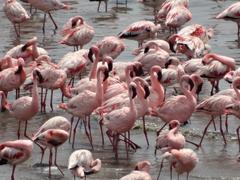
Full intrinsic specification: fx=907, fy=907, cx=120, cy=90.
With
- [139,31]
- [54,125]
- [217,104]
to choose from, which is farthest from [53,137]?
[139,31]

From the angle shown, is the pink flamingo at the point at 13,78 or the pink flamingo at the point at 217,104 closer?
the pink flamingo at the point at 217,104

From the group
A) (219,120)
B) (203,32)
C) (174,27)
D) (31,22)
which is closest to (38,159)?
(219,120)

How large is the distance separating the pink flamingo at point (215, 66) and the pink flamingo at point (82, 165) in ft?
15.6

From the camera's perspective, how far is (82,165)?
1025 cm

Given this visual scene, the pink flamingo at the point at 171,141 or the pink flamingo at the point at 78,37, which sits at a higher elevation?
the pink flamingo at the point at 171,141

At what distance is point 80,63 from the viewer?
14.9m

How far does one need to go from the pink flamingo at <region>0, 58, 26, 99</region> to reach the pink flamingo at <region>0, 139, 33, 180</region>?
359cm

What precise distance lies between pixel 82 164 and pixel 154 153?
6.22 ft

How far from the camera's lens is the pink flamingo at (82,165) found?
33.4ft

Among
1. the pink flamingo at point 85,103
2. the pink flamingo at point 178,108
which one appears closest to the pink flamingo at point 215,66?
the pink flamingo at point 178,108

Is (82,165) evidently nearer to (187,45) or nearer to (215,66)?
(215,66)

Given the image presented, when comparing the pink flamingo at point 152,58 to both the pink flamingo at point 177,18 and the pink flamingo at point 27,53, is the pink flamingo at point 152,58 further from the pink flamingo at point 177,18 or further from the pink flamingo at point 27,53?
the pink flamingo at point 177,18

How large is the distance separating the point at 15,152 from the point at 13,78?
375cm

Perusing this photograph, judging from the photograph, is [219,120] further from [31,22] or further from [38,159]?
[31,22]
